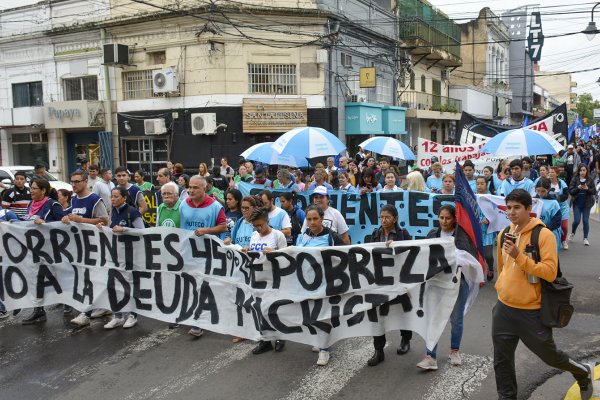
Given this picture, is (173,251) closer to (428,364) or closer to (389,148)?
(428,364)

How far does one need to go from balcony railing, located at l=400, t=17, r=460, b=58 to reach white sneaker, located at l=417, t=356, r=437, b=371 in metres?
20.8

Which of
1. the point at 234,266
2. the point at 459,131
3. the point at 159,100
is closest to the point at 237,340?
the point at 234,266

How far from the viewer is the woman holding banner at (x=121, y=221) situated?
6.47m

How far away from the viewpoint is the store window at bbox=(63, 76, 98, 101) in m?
21.7

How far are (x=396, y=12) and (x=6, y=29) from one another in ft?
57.5

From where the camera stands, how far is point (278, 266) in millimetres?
5418

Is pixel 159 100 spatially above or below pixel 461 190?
above

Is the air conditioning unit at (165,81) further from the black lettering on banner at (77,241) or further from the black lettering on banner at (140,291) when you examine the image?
the black lettering on banner at (140,291)

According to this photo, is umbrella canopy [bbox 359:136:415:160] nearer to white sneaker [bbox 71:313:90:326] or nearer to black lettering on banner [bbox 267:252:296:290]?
black lettering on banner [bbox 267:252:296:290]

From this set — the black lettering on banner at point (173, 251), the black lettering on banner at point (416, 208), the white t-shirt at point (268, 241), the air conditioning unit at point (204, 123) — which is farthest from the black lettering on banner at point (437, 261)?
the air conditioning unit at point (204, 123)

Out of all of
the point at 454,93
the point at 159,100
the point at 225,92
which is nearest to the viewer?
the point at 225,92

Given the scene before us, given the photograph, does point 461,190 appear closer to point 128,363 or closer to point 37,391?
point 128,363

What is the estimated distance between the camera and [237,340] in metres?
5.94

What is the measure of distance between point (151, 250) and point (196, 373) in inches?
69.3
